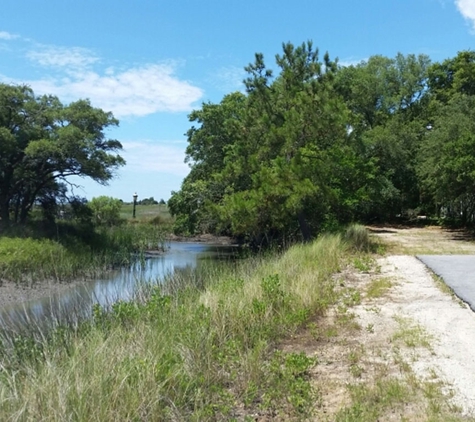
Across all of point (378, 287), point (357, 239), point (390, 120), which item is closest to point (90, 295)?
point (378, 287)

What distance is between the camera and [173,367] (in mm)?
4219

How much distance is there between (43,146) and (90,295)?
1268cm

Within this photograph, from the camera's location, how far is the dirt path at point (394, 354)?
152 inches

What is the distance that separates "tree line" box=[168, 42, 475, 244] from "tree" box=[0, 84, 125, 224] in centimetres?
607

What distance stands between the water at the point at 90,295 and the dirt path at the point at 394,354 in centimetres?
381

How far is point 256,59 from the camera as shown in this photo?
19.1 m

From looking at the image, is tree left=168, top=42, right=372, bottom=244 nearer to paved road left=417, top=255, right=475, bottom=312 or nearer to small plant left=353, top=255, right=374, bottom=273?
small plant left=353, top=255, right=374, bottom=273

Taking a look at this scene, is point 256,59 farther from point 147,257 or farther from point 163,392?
point 163,392

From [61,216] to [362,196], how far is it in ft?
56.0

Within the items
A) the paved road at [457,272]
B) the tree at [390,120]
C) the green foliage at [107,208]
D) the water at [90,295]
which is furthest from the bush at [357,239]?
the green foliage at [107,208]

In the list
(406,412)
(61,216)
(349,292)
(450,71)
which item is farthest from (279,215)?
(450,71)

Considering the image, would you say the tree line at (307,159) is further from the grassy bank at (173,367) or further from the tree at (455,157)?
the grassy bank at (173,367)

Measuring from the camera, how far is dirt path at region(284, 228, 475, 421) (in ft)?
12.7

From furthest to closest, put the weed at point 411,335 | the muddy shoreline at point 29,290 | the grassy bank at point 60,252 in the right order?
1. the grassy bank at point 60,252
2. the muddy shoreline at point 29,290
3. the weed at point 411,335
